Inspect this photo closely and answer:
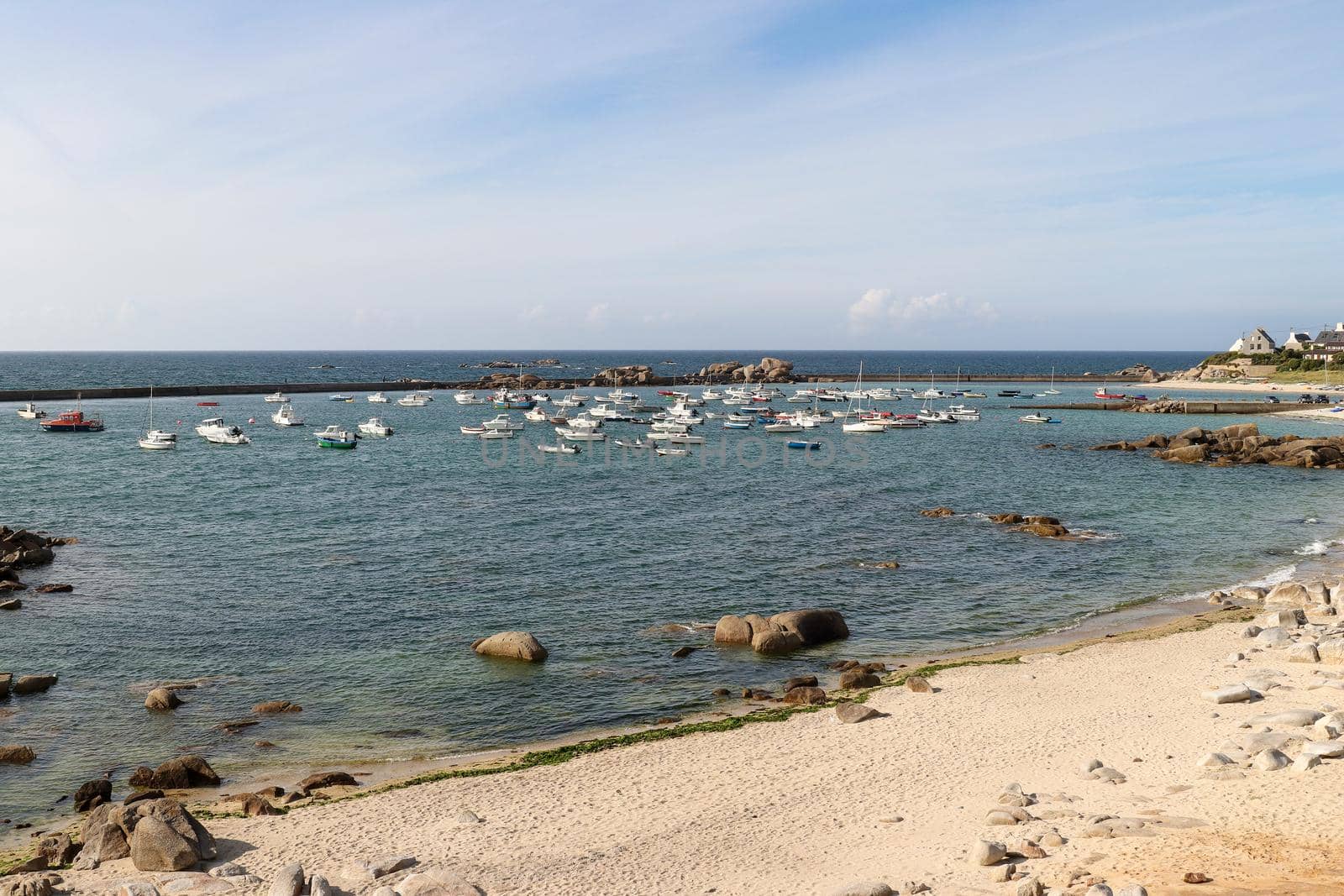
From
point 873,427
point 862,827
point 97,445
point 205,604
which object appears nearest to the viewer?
point 862,827

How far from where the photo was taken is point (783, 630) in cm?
3238

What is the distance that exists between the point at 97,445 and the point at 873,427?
268 ft

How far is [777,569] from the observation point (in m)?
43.2

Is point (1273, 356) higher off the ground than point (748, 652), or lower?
higher

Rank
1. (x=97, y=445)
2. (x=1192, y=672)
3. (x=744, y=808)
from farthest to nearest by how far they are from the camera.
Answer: (x=97, y=445) → (x=1192, y=672) → (x=744, y=808)

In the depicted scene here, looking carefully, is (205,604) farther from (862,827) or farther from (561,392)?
(561,392)

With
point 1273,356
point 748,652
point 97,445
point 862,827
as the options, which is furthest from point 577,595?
point 1273,356

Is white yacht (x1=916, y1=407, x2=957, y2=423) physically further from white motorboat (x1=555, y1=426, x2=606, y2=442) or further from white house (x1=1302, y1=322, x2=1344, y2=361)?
white house (x1=1302, y1=322, x2=1344, y2=361)

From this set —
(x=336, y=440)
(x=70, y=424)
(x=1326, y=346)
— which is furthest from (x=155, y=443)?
(x=1326, y=346)

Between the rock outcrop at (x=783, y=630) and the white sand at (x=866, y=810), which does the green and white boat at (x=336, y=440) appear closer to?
the rock outcrop at (x=783, y=630)

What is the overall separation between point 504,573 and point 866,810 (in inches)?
1033

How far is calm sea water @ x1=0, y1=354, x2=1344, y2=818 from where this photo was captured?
26953mm

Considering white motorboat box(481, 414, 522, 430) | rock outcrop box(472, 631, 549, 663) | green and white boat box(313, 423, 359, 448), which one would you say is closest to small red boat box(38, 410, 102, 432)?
green and white boat box(313, 423, 359, 448)

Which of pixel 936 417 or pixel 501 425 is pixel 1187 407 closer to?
pixel 936 417
